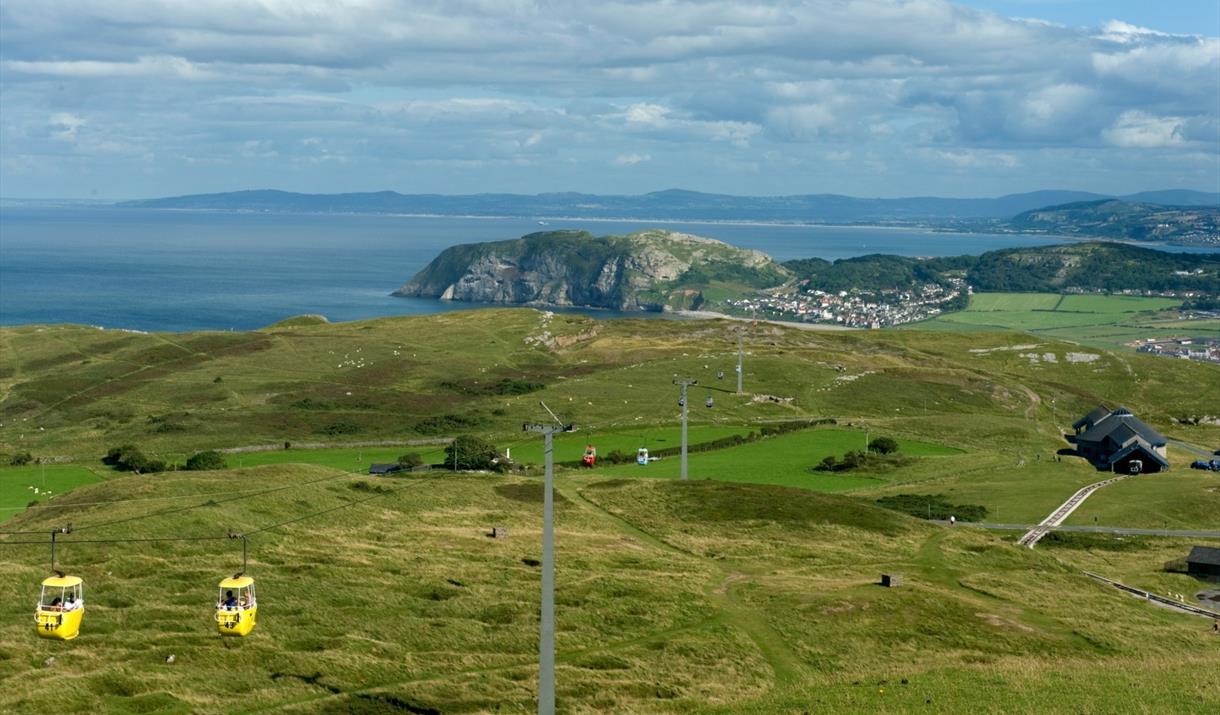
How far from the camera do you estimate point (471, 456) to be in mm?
98000

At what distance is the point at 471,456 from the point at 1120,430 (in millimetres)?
63052

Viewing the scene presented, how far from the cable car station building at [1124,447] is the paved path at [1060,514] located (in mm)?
6357

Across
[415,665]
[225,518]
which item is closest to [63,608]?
[415,665]

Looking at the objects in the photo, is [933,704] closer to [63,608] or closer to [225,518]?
[63,608]

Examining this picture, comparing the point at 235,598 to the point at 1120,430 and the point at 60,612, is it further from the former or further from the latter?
the point at 1120,430

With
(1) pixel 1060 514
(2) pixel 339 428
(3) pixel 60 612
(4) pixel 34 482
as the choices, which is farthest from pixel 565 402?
(3) pixel 60 612

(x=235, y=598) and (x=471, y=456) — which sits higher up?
(x=235, y=598)

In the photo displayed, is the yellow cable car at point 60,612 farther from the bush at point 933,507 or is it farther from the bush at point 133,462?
the bush at point 933,507

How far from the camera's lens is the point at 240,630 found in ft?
136

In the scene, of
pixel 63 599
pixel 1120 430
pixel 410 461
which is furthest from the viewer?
pixel 1120 430

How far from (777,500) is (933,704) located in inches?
1641

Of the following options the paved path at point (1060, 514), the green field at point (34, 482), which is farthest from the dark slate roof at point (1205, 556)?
the green field at point (34, 482)

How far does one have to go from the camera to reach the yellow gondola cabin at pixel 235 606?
40938mm

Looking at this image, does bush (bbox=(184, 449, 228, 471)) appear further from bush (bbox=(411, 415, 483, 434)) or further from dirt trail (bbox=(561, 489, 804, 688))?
dirt trail (bbox=(561, 489, 804, 688))
